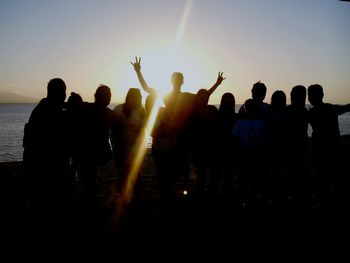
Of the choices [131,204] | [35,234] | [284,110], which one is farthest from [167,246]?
[284,110]

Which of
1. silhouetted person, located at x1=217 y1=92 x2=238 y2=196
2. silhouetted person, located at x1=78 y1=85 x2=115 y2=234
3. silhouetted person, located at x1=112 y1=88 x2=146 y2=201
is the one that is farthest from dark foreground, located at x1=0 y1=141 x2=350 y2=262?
silhouetted person, located at x1=112 y1=88 x2=146 y2=201

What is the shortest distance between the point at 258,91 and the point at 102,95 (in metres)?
2.83

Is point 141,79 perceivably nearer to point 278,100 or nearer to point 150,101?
point 150,101

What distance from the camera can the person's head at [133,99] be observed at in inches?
289

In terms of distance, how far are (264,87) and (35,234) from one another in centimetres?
467

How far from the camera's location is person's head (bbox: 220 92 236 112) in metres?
8.32

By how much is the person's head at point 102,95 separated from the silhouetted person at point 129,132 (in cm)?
35

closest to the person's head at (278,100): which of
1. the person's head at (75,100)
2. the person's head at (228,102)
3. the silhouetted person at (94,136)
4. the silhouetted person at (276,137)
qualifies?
the silhouetted person at (276,137)

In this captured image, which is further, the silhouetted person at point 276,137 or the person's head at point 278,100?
the person's head at point 278,100

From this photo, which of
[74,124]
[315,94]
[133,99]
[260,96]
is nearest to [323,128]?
[315,94]

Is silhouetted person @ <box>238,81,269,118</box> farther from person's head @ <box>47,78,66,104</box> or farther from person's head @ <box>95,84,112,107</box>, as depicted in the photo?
person's head @ <box>47,78,66,104</box>

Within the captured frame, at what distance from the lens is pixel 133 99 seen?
7.35 metres

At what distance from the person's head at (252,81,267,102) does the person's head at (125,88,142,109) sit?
6.95ft

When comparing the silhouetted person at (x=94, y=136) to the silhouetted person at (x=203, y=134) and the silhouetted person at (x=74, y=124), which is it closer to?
the silhouetted person at (x=74, y=124)
